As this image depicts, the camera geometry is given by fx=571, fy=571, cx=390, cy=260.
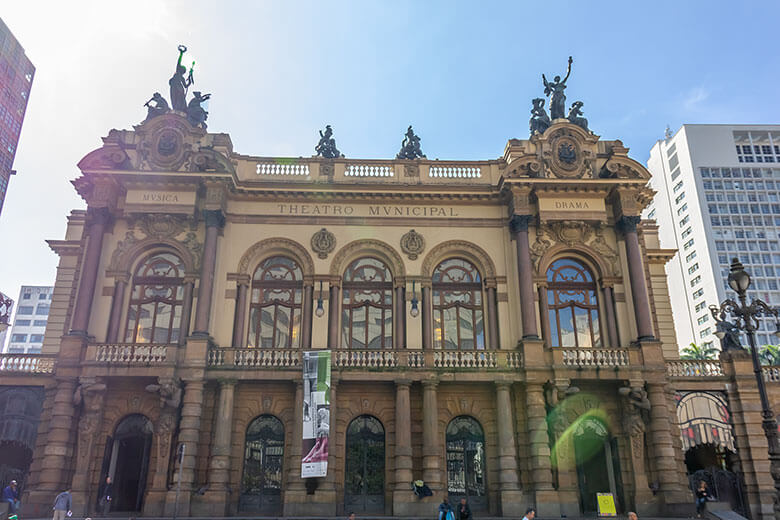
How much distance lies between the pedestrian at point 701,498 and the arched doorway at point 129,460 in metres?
→ 21.3

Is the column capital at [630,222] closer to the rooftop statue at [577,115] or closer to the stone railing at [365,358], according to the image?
the rooftop statue at [577,115]

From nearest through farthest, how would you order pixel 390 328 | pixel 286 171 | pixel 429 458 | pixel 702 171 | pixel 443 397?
pixel 429 458 → pixel 443 397 → pixel 390 328 → pixel 286 171 → pixel 702 171

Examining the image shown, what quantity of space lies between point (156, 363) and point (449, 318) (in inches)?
492

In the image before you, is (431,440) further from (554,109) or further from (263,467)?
(554,109)

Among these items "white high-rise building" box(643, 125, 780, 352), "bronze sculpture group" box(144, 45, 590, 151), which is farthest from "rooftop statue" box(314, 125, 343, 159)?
"white high-rise building" box(643, 125, 780, 352)

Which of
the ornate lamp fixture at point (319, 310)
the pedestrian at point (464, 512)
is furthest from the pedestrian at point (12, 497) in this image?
the pedestrian at point (464, 512)

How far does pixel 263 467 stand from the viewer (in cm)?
2308

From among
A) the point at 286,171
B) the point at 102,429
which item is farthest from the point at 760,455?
the point at 102,429

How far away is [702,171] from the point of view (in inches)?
3509

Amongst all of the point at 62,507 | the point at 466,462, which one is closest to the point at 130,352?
the point at 62,507

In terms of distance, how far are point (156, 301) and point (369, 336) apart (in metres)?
9.63

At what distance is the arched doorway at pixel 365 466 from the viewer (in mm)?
22719

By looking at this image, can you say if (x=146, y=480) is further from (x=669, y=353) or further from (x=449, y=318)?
(x=669, y=353)

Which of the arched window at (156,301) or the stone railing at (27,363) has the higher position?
the arched window at (156,301)
